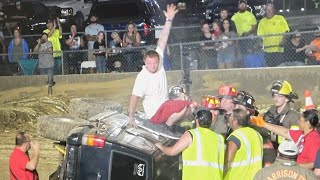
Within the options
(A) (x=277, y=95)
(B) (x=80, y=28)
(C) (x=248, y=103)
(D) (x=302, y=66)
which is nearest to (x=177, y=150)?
(C) (x=248, y=103)

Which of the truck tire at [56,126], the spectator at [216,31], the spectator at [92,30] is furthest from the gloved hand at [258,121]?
the spectator at [92,30]

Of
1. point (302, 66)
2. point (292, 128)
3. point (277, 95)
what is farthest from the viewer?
point (302, 66)

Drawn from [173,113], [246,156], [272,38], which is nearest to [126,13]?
[272,38]

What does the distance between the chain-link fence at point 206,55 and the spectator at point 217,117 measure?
15.7 feet

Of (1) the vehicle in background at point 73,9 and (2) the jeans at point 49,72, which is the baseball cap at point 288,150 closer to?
(2) the jeans at point 49,72

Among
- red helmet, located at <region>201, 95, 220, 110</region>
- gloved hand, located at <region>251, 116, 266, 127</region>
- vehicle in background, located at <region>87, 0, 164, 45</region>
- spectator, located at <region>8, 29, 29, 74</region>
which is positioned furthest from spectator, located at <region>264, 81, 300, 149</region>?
vehicle in background, located at <region>87, 0, 164, 45</region>

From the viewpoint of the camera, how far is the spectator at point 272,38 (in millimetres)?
14234

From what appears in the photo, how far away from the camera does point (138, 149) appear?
630 cm

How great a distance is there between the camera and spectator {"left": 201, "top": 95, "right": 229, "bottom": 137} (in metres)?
8.24

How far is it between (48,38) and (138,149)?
38.4ft

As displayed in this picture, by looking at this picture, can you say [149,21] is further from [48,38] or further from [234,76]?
[234,76]

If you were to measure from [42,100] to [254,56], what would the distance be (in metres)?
4.84

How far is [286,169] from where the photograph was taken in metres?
5.86

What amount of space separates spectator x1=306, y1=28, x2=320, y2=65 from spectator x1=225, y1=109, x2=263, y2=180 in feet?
23.2
